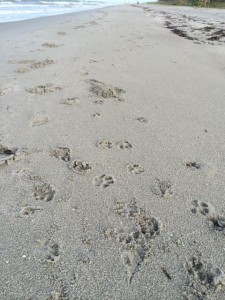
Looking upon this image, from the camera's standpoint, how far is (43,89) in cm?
545

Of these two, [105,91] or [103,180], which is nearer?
[103,180]

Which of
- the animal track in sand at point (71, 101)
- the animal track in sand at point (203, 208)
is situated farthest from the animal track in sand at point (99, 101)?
the animal track in sand at point (203, 208)

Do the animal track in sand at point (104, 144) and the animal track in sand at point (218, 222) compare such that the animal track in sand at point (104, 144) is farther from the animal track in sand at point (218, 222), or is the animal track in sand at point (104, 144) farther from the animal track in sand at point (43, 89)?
the animal track in sand at point (43, 89)

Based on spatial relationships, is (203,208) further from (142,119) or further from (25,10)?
(25,10)

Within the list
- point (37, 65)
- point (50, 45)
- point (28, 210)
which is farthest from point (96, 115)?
point (50, 45)

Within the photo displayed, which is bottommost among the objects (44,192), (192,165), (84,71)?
(84,71)

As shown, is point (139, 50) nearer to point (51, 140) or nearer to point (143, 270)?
point (51, 140)

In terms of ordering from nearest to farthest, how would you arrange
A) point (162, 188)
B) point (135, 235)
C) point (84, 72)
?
point (135, 235), point (162, 188), point (84, 72)

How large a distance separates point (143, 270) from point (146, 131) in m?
2.27

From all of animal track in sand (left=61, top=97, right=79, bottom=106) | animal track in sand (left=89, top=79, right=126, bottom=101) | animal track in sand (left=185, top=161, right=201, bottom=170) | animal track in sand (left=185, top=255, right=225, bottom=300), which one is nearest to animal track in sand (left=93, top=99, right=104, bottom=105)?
animal track in sand (left=89, top=79, right=126, bottom=101)

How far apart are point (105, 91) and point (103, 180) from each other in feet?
8.40

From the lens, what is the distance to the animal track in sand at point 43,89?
534cm

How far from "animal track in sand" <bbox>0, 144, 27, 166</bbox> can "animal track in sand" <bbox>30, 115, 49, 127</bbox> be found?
0.70m

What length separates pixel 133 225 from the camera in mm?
2715
